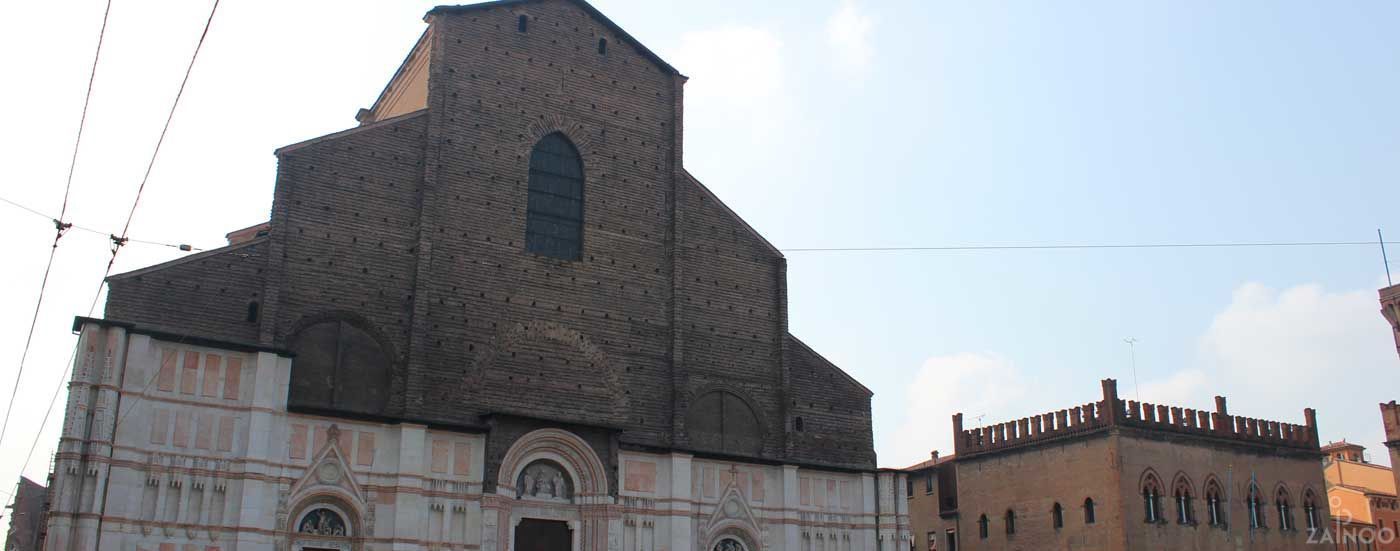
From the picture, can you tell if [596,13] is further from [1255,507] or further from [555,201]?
[1255,507]

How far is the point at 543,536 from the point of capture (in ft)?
64.8

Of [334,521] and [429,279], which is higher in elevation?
[429,279]

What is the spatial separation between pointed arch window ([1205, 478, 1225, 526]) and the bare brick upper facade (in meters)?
10.2

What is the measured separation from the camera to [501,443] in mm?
19375

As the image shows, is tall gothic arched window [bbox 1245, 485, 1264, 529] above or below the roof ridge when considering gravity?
below

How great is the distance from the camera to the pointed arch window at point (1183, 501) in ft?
91.6

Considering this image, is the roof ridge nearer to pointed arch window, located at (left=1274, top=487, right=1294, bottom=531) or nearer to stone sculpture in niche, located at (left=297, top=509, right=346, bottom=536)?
stone sculpture in niche, located at (left=297, top=509, right=346, bottom=536)

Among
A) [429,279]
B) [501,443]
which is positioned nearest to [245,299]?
[429,279]

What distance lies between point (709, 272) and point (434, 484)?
6.82 m

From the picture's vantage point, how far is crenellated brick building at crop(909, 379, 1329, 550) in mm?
27375

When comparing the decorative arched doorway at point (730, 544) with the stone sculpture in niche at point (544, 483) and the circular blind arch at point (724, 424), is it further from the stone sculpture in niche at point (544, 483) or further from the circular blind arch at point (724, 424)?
the stone sculpture in niche at point (544, 483)

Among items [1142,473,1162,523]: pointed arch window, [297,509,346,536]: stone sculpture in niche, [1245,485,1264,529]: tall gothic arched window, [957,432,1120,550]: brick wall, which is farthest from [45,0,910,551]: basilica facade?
[1245,485,1264,529]: tall gothic arched window

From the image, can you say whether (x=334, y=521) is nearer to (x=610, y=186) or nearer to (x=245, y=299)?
(x=245, y=299)

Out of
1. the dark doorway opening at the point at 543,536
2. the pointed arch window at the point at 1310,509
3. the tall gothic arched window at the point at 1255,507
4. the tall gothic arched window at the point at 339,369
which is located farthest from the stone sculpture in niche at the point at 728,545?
the pointed arch window at the point at 1310,509
